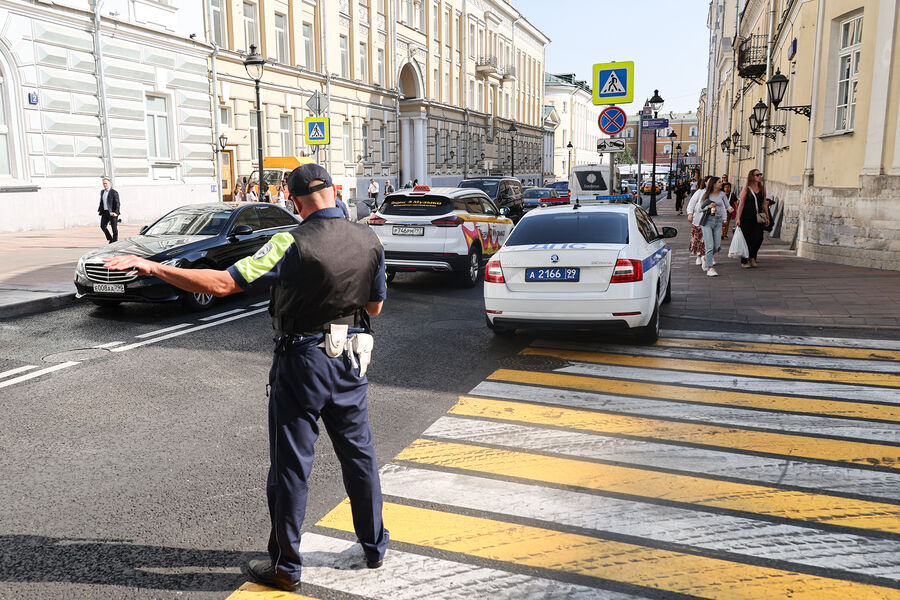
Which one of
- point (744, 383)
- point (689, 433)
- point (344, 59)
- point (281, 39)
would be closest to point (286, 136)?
point (281, 39)

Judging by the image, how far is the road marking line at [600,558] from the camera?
322cm

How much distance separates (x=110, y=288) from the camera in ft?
32.6

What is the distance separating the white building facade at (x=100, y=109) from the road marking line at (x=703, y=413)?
19.3m

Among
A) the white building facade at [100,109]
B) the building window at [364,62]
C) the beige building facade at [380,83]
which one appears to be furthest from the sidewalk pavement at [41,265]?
the building window at [364,62]

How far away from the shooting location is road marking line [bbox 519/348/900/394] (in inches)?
269

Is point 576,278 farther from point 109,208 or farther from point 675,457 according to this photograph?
point 109,208

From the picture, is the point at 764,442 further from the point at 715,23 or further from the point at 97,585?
the point at 715,23

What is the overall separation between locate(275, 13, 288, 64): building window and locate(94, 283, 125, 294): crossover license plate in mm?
26703

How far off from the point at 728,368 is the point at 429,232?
21.0 feet

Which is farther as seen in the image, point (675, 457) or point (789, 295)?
point (789, 295)

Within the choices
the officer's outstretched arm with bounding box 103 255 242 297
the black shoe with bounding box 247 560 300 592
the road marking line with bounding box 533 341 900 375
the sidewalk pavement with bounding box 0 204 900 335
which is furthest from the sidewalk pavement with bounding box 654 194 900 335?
the officer's outstretched arm with bounding box 103 255 242 297

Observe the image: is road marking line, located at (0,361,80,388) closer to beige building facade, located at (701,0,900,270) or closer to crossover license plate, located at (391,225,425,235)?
crossover license plate, located at (391,225,425,235)

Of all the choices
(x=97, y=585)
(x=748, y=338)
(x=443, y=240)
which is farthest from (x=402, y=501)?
(x=443, y=240)

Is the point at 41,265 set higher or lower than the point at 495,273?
lower
